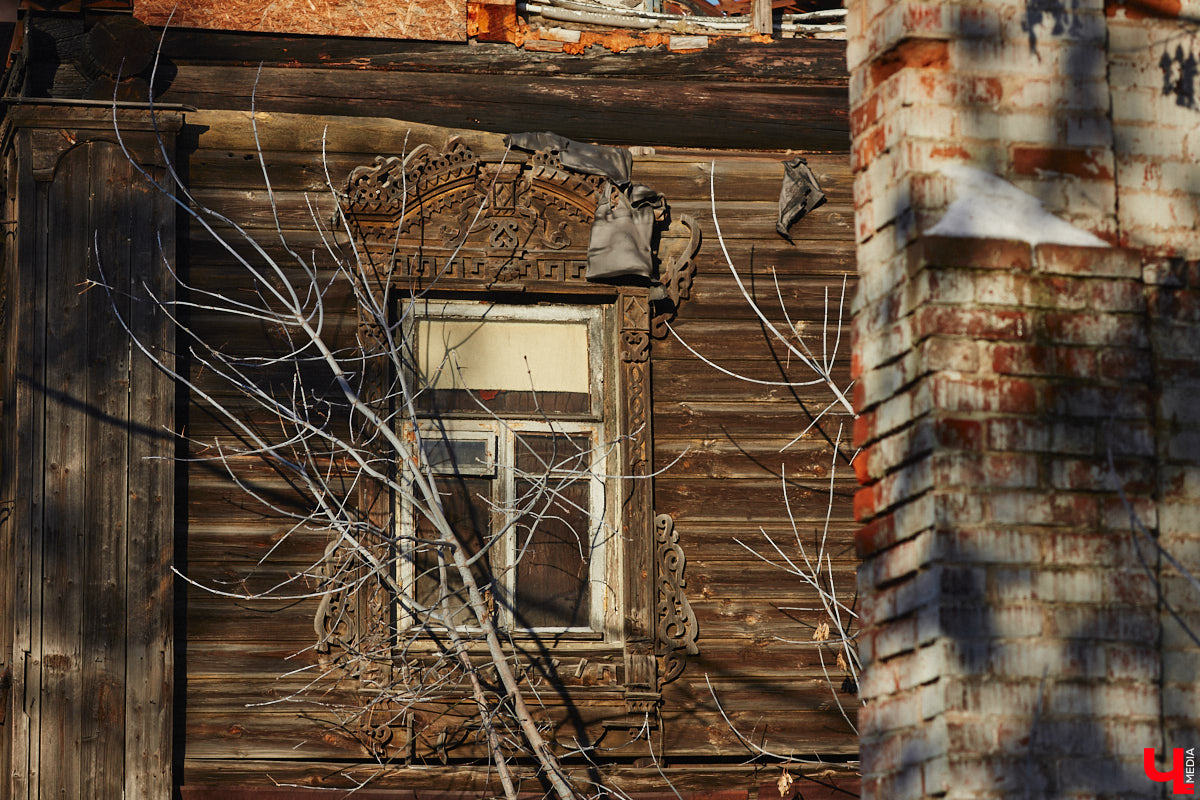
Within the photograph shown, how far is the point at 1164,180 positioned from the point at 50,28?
6.02 meters

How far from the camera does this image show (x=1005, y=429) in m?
3.48

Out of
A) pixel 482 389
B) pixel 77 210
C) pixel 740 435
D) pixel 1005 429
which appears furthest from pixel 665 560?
pixel 1005 429

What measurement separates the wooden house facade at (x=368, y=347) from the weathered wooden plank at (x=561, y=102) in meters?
0.02

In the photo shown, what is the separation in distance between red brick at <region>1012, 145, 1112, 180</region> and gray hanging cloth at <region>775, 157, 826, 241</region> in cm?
432

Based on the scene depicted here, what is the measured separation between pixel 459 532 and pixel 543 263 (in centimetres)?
150

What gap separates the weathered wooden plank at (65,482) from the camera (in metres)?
6.76

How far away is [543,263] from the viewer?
25.3 ft

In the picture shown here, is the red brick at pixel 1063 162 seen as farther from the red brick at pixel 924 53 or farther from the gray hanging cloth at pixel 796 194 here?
the gray hanging cloth at pixel 796 194

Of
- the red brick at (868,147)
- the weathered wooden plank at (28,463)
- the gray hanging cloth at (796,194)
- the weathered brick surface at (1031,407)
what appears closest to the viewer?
the weathered brick surface at (1031,407)

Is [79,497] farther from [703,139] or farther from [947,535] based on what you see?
[947,535]

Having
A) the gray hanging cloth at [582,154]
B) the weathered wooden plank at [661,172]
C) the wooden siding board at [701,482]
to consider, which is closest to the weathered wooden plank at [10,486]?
the wooden siding board at [701,482]

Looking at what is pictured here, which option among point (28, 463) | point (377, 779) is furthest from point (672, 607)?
point (28, 463)

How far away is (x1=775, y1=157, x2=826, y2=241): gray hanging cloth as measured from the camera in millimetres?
8008

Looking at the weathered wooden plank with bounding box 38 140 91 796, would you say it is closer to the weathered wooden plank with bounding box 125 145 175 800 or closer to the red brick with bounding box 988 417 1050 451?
the weathered wooden plank with bounding box 125 145 175 800
